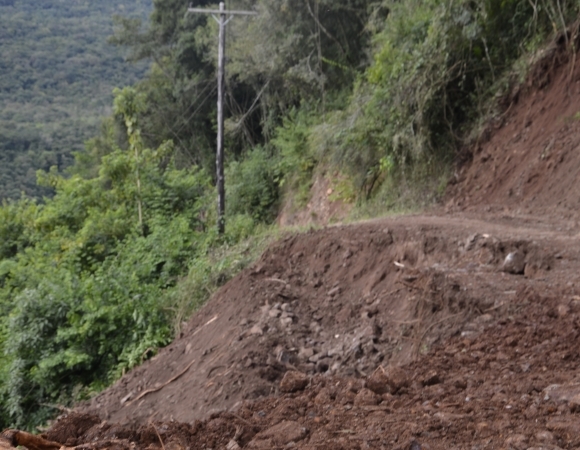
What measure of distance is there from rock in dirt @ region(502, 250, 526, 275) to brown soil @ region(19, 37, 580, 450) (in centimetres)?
1

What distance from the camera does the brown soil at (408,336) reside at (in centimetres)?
269

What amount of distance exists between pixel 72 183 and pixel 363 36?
9480mm

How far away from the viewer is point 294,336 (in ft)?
18.3

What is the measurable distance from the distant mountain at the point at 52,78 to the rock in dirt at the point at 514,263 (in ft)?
110

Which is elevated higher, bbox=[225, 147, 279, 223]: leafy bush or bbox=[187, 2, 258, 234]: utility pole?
bbox=[187, 2, 258, 234]: utility pole

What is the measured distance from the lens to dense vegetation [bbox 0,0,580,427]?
10.0m

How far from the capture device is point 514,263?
5.21m

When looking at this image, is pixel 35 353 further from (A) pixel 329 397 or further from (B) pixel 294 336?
(A) pixel 329 397

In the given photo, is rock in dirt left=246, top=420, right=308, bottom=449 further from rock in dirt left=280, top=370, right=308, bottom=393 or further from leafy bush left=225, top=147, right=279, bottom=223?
leafy bush left=225, top=147, right=279, bottom=223

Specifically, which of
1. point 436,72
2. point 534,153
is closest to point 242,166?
point 436,72

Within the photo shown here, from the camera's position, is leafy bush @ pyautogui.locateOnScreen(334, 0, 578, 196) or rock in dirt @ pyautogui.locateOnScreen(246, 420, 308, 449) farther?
leafy bush @ pyautogui.locateOnScreen(334, 0, 578, 196)

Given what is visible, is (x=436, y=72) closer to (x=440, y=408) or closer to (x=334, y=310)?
(x=334, y=310)

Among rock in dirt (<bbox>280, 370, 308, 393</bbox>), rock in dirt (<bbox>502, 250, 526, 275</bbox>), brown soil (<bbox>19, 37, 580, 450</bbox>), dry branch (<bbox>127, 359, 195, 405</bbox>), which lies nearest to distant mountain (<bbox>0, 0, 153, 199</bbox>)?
Result: brown soil (<bbox>19, 37, 580, 450</bbox>)

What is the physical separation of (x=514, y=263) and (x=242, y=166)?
16804 mm
